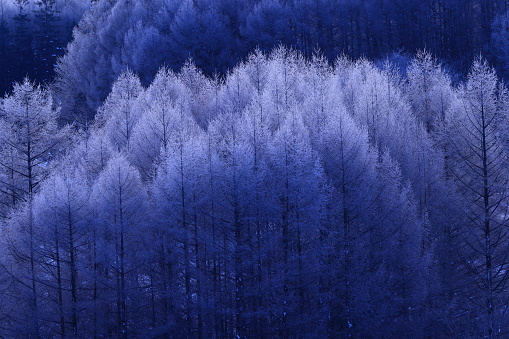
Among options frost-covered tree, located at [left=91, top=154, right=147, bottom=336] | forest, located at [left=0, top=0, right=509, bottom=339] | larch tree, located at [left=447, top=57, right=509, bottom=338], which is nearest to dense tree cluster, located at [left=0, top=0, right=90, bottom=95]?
forest, located at [left=0, top=0, right=509, bottom=339]

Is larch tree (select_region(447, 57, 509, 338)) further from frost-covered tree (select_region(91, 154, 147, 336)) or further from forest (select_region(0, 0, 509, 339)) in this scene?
frost-covered tree (select_region(91, 154, 147, 336))

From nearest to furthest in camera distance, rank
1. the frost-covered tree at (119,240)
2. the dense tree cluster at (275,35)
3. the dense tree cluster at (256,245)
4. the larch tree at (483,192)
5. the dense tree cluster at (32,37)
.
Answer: the larch tree at (483,192) < the dense tree cluster at (256,245) < the frost-covered tree at (119,240) < the dense tree cluster at (275,35) < the dense tree cluster at (32,37)

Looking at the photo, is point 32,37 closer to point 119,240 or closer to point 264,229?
point 119,240

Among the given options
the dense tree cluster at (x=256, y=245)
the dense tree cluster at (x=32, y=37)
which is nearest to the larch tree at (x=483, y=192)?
the dense tree cluster at (x=256, y=245)

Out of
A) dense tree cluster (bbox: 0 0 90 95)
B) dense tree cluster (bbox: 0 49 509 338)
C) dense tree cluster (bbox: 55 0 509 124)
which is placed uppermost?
dense tree cluster (bbox: 0 0 90 95)

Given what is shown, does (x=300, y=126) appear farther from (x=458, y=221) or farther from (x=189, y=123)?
(x=458, y=221)

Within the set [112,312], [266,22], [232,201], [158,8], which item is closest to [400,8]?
[266,22]

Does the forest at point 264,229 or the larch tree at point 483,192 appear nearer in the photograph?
the larch tree at point 483,192

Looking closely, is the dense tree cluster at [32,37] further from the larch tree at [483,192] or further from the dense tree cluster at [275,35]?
the larch tree at [483,192]
